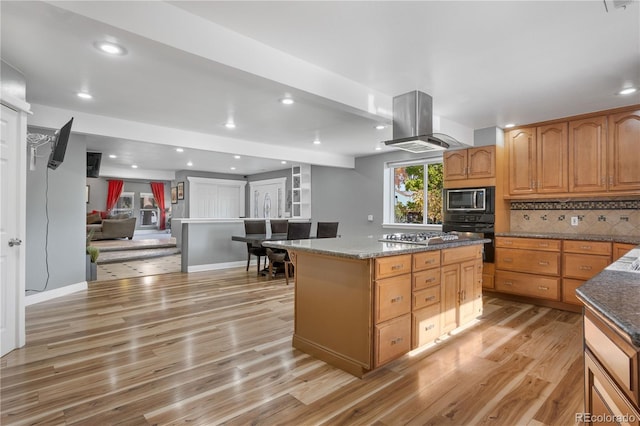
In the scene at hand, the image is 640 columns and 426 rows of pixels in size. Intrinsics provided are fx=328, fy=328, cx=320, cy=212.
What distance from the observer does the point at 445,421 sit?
6.05 feet

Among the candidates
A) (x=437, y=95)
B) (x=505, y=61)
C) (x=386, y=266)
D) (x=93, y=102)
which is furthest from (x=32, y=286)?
(x=505, y=61)

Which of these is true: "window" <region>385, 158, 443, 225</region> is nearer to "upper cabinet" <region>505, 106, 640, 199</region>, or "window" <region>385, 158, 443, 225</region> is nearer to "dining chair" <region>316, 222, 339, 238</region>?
"dining chair" <region>316, 222, 339, 238</region>

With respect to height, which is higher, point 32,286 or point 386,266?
point 386,266

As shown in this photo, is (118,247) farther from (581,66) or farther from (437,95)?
(581,66)

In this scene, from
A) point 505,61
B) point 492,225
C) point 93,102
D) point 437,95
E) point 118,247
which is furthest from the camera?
point 118,247

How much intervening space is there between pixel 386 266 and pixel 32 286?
14.7 feet

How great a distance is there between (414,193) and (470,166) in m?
1.44

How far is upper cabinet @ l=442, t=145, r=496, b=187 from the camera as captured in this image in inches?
179

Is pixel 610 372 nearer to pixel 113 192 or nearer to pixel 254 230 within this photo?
pixel 254 230

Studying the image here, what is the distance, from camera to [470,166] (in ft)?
15.6

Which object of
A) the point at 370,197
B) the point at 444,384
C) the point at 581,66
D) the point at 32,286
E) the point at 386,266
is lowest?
the point at 444,384

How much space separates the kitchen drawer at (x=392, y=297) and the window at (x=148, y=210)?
1370cm

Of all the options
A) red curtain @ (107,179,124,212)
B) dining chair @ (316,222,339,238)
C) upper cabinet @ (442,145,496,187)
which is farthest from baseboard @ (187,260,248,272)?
red curtain @ (107,179,124,212)

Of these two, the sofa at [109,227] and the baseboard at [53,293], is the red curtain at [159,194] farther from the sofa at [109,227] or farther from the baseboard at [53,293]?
the baseboard at [53,293]
